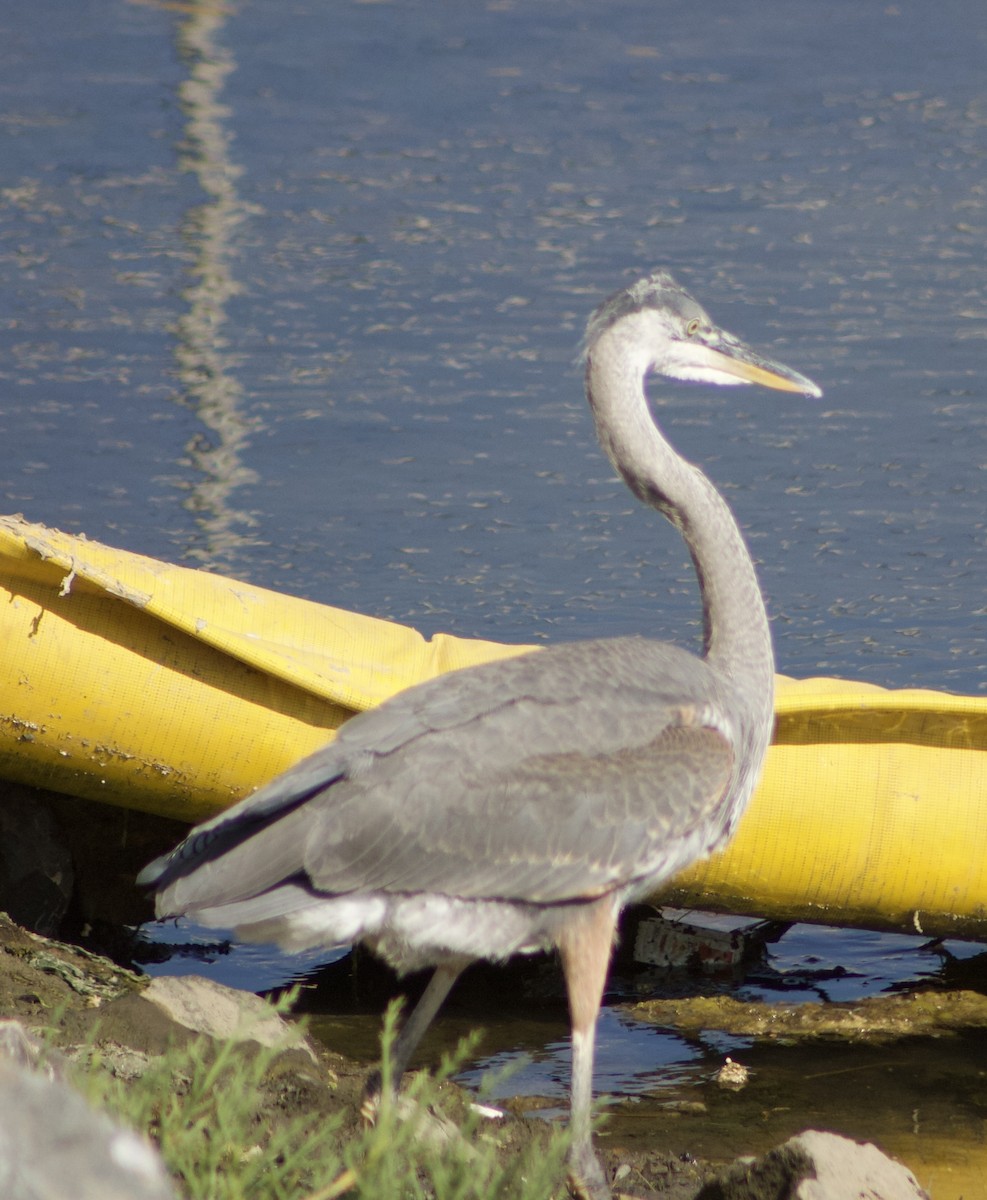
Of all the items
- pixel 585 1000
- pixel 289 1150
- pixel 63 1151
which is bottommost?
pixel 289 1150

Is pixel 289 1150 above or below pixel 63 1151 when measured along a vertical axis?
below

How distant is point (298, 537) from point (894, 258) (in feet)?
16.2

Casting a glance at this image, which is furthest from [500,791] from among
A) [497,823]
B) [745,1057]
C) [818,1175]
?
[745,1057]

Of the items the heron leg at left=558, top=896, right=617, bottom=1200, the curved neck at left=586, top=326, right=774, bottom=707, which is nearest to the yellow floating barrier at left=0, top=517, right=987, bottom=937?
the curved neck at left=586, top=326, right=774, bottom=707

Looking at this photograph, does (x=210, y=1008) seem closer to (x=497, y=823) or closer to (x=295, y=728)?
(x=295, y=728)

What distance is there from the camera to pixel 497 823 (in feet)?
13.4

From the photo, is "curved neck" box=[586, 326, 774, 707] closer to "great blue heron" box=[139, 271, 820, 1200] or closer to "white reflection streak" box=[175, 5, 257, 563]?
"great blue heron" box=[139, 271, 820, 1200]

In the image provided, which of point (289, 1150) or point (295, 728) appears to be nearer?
point (289, 1150)

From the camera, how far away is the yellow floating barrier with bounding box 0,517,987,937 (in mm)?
5137

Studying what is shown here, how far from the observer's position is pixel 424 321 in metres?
11.3

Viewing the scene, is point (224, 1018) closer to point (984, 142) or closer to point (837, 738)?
point (837, 738)

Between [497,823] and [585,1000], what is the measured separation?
45 cm

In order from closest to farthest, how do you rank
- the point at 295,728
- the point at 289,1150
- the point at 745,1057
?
the point at 289,1150, the point at 295,728, the point at 745,1057

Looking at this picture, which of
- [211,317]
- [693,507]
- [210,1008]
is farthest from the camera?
[211,317]
